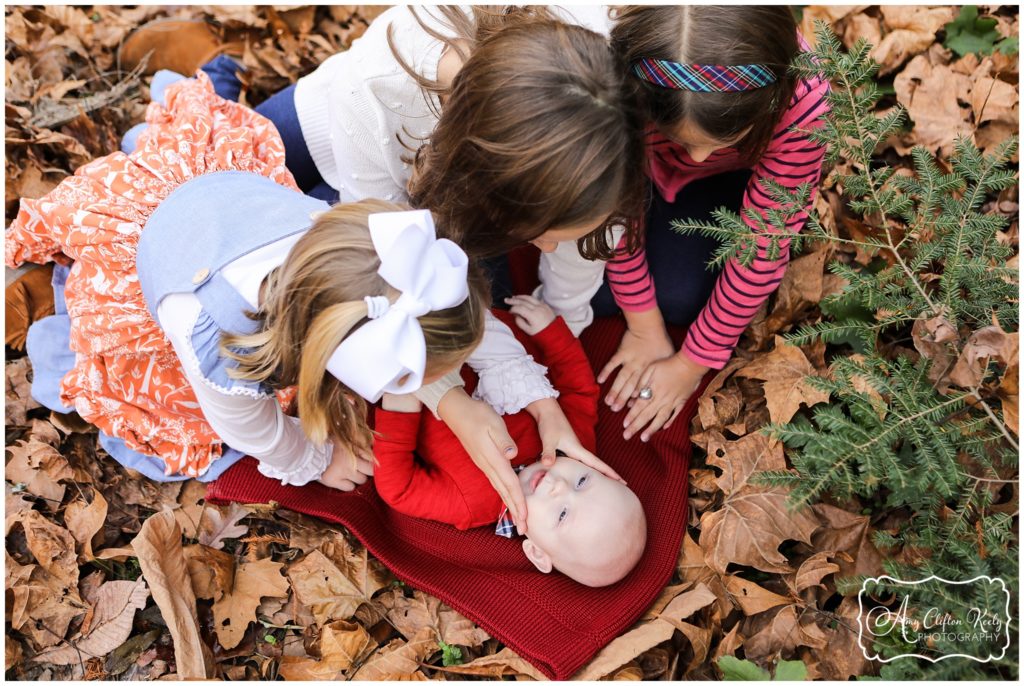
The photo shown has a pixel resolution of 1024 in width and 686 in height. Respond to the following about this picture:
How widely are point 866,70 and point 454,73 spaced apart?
989mm

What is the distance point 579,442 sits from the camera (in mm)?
2441

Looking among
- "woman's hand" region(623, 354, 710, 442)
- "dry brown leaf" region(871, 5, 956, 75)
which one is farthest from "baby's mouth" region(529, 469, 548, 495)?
"dry brown leaf" region(871, 5, 956, 75)

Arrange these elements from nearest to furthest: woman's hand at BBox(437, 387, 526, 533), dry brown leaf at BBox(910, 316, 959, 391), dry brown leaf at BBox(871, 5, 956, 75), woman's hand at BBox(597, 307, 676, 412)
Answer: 1. dry brown leaf at BBox(910, 316, 959, 391)
2. woman's hand at BBox(437, 387, 526, 533)
3. woman's hand at BBox(597, 307, 676, 412)
4. dry brown leaf at BBox(871, 5, 956, 75)

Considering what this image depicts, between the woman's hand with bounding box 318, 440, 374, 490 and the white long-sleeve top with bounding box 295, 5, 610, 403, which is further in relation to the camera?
the woman's hand with bounding box 318, 440, 374, 490

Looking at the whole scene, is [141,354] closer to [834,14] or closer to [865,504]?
[865,504]

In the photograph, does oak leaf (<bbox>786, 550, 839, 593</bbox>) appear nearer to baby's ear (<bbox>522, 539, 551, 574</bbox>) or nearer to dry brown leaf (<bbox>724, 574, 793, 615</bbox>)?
dry brown leaf (<bbox>724, 574, 793, 615</bbox>)

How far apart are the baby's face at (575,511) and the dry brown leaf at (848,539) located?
1.67 feet

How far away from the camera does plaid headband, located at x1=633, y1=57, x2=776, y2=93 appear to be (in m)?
1.67

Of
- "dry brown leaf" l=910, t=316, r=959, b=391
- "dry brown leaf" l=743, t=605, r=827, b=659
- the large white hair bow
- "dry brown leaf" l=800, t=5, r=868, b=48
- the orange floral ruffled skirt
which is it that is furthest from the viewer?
"dry brown leaf" l=800, t=5, r=868, b=48

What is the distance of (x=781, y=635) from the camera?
6.70ft

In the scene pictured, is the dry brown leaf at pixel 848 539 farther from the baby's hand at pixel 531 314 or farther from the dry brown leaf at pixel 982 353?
the baby's hand at pixel 531 314

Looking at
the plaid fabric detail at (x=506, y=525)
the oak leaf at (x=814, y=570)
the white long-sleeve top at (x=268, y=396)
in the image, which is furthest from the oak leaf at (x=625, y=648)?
the white long-sleeve top at (x=268, y=396)

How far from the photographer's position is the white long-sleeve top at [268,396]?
6.04ft

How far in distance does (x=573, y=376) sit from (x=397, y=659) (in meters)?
1.02
